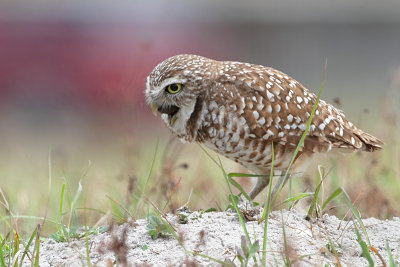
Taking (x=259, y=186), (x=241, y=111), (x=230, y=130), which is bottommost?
(x=259, y=186)

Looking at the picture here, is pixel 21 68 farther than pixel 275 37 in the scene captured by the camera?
No

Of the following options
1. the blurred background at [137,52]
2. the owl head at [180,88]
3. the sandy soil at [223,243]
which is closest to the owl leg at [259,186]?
the owl head at [180,88]

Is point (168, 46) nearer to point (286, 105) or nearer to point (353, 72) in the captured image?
point (353, 72)

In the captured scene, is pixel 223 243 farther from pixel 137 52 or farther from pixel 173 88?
pixel 137 52

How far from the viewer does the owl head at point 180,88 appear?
153 inches

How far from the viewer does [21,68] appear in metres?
12.9

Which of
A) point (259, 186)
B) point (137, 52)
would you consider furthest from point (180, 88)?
point (137, 52)

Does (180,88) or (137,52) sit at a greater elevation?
(180,88)

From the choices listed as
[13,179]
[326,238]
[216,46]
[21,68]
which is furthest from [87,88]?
[326,238]

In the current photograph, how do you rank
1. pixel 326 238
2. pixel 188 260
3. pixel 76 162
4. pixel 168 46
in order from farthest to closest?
1. pixel 168 46
2. pixel 76 162
3. pixel 326 238
4. pixel 188 260

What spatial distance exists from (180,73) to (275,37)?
36.6 feet

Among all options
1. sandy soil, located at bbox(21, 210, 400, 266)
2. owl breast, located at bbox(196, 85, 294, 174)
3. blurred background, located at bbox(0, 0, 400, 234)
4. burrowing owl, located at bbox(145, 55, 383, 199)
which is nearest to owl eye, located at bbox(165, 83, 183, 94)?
burrowing owl, located at bbox(145, 55, 383, 199)

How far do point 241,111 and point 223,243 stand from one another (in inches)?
39.8

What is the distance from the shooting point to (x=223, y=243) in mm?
3021
